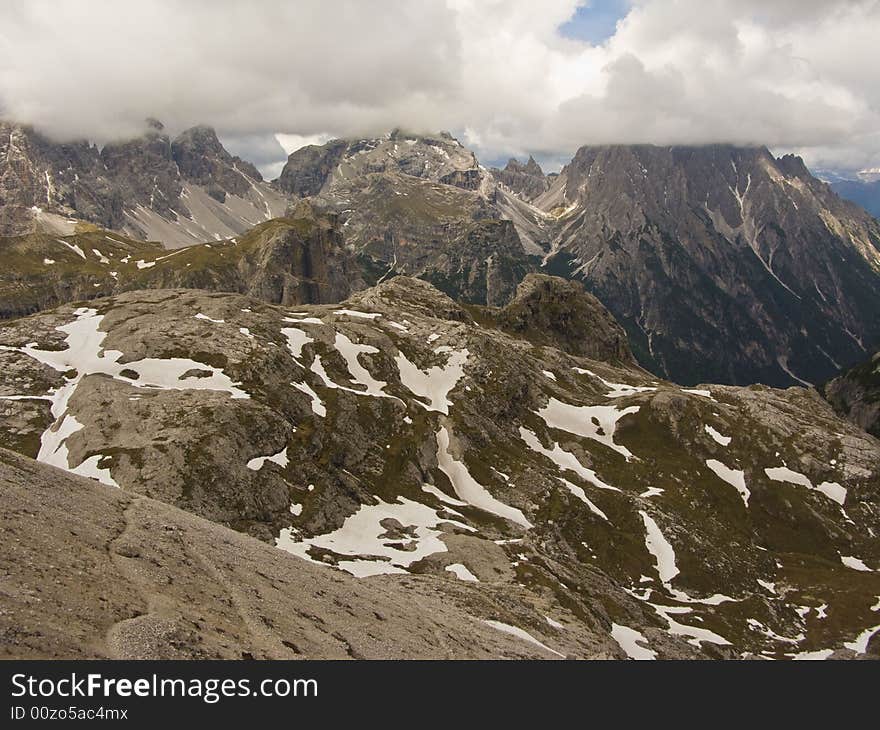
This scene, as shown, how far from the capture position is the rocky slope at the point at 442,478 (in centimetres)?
6181

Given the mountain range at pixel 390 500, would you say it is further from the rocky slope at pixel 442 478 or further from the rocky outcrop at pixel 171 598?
the rocky slope at pixel 442 478

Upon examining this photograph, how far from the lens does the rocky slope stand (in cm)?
6181

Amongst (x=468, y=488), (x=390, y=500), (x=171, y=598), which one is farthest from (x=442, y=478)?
(x=171, y=598)

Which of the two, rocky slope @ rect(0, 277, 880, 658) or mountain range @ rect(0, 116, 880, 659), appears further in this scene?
rocky slope @ rect(0, 277, 880, 658)

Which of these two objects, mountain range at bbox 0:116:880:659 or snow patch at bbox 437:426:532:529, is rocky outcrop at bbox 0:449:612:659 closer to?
mountain range at bbox 0:116:880:659

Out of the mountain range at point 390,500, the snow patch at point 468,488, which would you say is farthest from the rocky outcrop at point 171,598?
the snow patch at point 468,488

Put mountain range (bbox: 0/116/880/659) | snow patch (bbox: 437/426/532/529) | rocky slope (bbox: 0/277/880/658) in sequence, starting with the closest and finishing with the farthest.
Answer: mountain range (bbox: 0/116/880/659)
rocky slope (bbox: 0/277/880/658)
snow patch (bbox: 437/426/532/529)

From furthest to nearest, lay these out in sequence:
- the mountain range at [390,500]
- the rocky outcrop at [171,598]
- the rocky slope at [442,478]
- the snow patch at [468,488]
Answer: the snow patch at [468,488] < the rocky slope at [442,478] < the mountain range at [390,500] < the rocky outcrop at [171,598]

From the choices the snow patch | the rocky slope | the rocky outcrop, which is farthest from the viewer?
the snow patch

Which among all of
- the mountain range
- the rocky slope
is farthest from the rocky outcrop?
the rocky slope

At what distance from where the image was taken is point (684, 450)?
162m

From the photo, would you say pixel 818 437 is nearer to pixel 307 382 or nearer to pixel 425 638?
pixel 307 382
